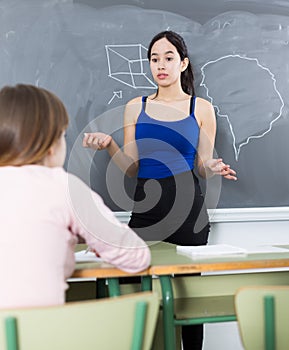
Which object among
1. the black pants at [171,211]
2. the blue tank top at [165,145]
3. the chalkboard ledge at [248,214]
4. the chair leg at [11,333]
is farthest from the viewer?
the chalkboard ledge at [248,214]

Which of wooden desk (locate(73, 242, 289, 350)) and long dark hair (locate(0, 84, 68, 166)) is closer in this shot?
long dark hair (locate(0, 84, 68, 166))

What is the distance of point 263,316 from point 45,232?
→ 1.92 feet

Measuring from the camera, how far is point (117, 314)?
148 centimetres

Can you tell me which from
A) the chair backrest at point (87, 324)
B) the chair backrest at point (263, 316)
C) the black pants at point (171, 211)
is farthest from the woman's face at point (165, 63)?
the chair backrest at point (87, 324)

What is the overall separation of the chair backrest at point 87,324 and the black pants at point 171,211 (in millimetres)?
1323

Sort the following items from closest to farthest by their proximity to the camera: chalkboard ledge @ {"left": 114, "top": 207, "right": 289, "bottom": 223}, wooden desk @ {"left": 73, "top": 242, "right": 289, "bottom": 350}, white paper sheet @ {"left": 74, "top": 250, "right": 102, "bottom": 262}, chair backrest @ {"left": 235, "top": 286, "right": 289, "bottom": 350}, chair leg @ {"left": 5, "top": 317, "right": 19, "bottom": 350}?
chair leg @ {"left": 5, "top": 317, "right": 19, "bottom": 350}
chair backrest @ {"left": 235, "top": 286, "right": 289, "bottom": 350}
wooden desk @ {"left": 73, "top": 242, "right": 289, "bottom": 350}
white paper sheet @ {"left": 74, "top": 250, "right": 102, "bottom": 262}
chalkboard ledge @ {"left": 114, "top": 207, "right": 289, "bottom": 223}

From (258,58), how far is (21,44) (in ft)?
4.16

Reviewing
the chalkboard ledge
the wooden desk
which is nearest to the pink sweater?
the wooden desk

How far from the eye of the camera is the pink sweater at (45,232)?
1590mm

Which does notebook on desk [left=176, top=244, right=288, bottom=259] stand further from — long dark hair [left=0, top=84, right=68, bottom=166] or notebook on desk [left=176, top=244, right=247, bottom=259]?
long dark hair [left=0, top=84, right=68, bottom=166]

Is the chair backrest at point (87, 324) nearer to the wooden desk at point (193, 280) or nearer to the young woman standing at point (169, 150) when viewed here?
the wooden desk at point (193, 280)

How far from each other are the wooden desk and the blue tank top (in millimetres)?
514

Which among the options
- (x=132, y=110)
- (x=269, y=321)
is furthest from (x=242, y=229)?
(x=269, y=321)

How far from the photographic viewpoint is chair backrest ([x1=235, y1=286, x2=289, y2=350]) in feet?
5.38
